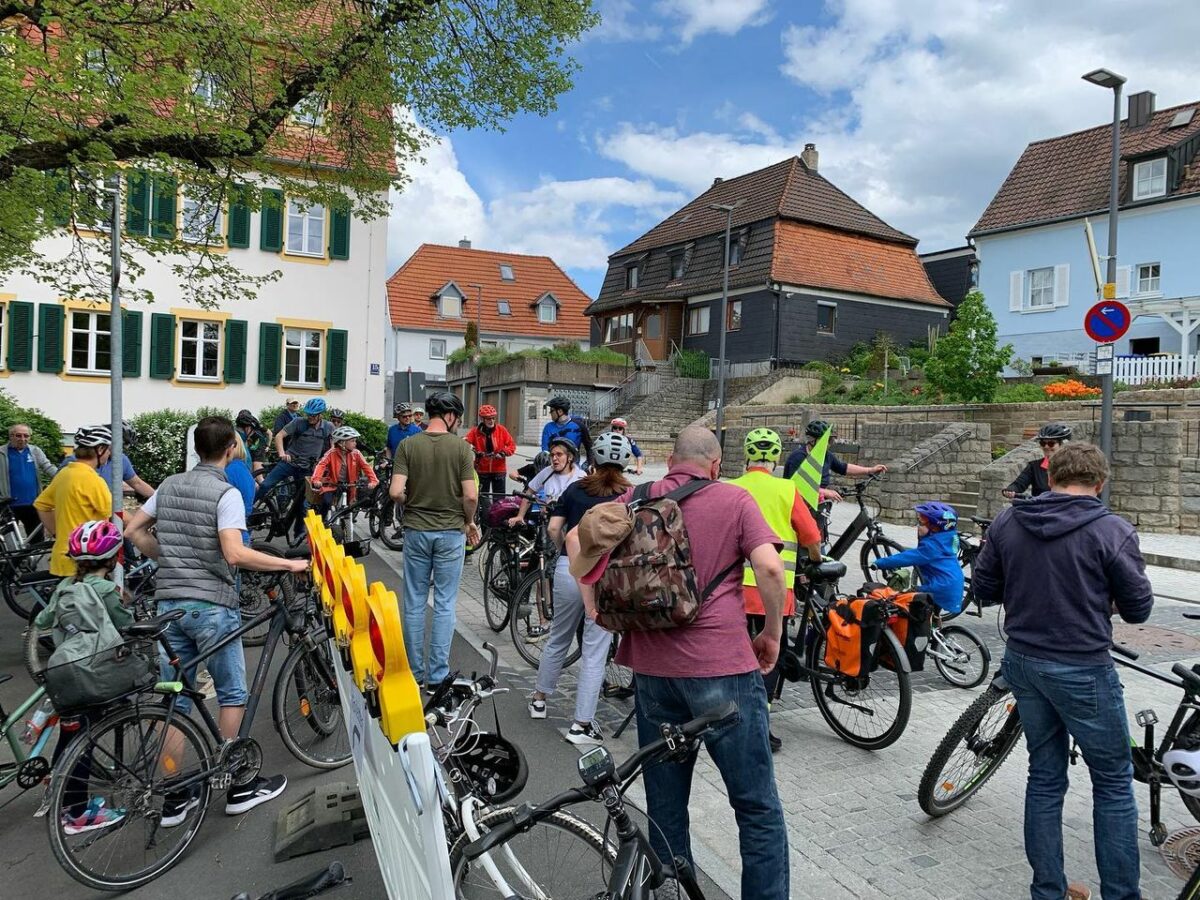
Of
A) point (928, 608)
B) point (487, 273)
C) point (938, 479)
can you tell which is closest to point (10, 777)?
point (928, 608)

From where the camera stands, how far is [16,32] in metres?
7.63

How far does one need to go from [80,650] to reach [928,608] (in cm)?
433

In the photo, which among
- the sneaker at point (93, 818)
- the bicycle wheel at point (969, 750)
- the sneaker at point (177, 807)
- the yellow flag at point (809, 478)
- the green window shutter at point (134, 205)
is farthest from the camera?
the green window shutter at point (134, 205)

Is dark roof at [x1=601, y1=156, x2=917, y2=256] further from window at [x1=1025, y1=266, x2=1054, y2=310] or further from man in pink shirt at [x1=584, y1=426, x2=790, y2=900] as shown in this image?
man in pink shirt at [x1=584, y1=426, x2=790, y2=900]

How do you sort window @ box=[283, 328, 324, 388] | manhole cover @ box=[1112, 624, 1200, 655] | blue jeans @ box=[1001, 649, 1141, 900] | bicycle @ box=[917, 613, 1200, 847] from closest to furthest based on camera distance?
1. blue jeans @ box=[1001, 649, 1141, 900]
2. bicycle @ box=[917, 613, 1200, 847]
3. manhole cover @ box=[1112, 624, 1200, 655]
4. window @ box=[283, 328, 324, 388]

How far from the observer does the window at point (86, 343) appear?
74.3 feet

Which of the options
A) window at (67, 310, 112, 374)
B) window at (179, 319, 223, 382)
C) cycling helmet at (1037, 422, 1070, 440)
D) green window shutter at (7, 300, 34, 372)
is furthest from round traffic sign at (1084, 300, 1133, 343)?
green window shutter at (7, 300, 34, 372)

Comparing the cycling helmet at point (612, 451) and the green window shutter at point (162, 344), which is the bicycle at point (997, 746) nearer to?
the cycling helmet at point (612, 451)

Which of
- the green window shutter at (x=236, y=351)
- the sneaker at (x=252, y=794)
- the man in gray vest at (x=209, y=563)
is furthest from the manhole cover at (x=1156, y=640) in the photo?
the green window shutter at (x=236, y=351)

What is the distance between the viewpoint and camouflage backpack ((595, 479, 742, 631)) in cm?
287

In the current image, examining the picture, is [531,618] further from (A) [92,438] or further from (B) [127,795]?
(B) [127,795]

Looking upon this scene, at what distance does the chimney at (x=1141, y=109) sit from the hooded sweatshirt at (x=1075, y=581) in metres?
35.8

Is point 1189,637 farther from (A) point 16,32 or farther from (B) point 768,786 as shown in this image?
(A) point 16,32

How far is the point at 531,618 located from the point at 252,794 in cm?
323
